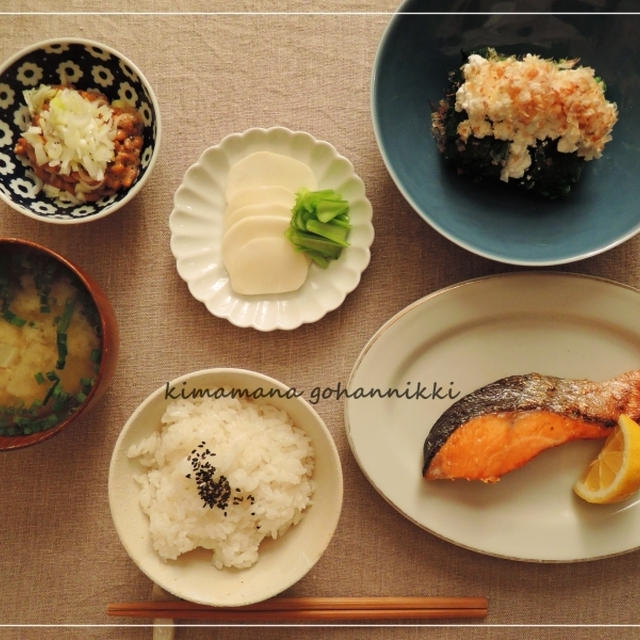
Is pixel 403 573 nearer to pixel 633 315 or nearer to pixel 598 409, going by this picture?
pixel 598 409

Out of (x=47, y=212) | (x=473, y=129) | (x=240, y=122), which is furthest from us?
(x=240, y=122)

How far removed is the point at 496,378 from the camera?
6.28 ft

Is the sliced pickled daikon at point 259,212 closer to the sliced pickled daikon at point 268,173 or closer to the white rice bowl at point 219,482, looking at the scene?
the sliced pickled daikon at point 268,173

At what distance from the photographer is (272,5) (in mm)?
2002

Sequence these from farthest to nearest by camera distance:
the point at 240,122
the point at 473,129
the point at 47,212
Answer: the point at 240,122 → the point at 47,212 → the point at 473,129

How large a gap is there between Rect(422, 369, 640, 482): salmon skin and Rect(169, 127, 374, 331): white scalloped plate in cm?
52

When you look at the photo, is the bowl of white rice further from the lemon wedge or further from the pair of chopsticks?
the lemon wedge

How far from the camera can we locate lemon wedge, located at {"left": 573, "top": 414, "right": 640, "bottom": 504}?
1693 mm

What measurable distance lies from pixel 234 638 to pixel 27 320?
1158 millimetres

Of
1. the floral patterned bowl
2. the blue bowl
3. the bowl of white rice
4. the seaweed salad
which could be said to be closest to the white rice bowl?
the bowl of white rice

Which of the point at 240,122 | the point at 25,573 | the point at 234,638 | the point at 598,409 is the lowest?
the point at 234,638

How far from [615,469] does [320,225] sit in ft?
3.67

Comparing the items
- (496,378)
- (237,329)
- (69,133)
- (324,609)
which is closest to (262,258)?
(237,329)

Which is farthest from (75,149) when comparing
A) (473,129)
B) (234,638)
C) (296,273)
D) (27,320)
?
(234,638)
